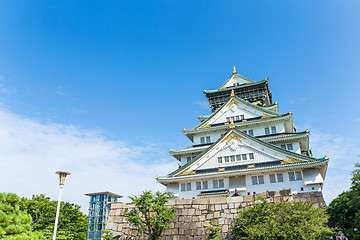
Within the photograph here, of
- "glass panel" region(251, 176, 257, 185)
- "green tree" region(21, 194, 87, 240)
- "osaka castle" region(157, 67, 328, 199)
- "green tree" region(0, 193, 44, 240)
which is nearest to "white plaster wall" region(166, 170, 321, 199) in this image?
"osaka castle" region(157, 67, 328, 199)

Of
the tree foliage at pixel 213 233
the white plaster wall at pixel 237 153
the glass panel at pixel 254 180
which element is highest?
the white plaster wall at pixel 237 153

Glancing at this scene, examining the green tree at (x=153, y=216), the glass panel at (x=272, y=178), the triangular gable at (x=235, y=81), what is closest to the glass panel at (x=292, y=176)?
the glass panel at (x=272, y=178)

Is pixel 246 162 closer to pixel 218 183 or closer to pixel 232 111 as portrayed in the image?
pixel 218 183

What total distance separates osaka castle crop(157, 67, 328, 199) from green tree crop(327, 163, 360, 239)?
5.45m

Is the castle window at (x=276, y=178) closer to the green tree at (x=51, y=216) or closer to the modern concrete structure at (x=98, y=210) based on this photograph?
the modern concrete structure at (x=98, y=210)

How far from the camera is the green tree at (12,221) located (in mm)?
7211

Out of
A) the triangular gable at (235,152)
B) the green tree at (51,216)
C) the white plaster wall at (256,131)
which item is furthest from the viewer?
the white plaster wall at (256,131)

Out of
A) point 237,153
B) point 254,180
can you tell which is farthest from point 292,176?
point 237,153

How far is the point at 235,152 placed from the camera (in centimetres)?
2689

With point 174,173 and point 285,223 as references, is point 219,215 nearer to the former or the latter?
point 285,223

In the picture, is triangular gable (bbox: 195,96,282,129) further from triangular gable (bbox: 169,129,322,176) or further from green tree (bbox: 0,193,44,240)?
green tree (bbox: 0,193,44,240)

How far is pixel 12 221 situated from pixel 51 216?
82.4 ft

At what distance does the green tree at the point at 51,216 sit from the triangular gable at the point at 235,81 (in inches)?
1159

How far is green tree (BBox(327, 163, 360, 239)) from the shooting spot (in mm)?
15992
